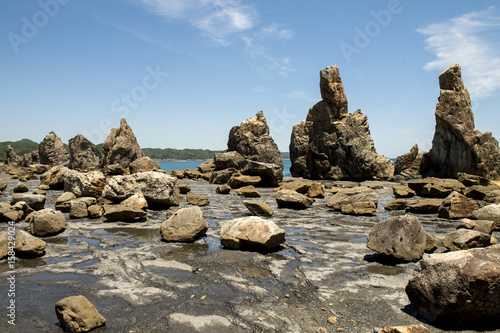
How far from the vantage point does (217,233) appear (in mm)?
9562

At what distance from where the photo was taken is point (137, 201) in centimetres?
1238

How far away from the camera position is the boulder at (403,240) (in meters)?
6.73

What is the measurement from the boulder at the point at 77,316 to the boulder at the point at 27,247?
3.27 metres

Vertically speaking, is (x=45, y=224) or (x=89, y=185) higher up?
(x=89, y=185)

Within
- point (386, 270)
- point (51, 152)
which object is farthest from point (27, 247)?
point (51, 152)

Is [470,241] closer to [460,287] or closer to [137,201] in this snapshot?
[460,287]

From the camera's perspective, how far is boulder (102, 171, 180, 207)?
43.1 ft

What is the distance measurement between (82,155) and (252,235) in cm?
3762

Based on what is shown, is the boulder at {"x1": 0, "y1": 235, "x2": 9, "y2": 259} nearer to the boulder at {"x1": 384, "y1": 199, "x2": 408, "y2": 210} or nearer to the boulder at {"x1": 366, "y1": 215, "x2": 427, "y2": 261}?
the boulder at {"x1": 366, "y1": 215, "x2": 427, "y2": 261}

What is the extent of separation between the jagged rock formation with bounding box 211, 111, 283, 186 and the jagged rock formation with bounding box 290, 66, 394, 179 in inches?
158

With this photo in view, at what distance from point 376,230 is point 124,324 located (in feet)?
16.6

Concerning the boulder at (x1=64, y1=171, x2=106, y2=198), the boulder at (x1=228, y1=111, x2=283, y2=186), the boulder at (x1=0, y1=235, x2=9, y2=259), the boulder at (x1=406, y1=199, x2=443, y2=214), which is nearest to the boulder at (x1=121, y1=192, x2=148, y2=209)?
the boulder at (x1=64, y1=171, x2=106, y2=198)

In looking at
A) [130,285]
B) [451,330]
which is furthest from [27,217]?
[451,330]

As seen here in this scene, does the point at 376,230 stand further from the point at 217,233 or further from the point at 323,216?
the point at 323,216
